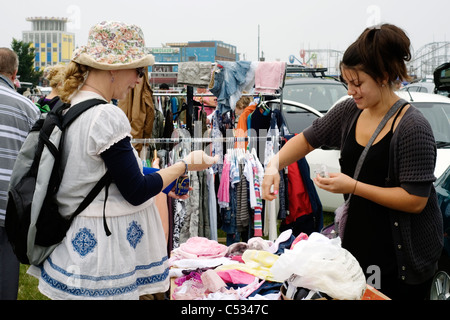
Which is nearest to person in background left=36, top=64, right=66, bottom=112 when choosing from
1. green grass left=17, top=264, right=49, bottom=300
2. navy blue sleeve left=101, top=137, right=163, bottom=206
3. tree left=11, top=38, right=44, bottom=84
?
green grass left=17, top=264, right=49, bottom=300

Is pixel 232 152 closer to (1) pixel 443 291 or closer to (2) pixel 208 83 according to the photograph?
(2) pixel 208 83

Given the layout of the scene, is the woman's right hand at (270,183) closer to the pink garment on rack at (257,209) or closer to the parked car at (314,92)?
the pink garment on rack at (257,209)

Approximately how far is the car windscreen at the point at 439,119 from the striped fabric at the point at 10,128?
15.5ft

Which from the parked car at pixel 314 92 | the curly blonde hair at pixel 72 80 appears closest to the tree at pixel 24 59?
the parked car at pixel 314 92

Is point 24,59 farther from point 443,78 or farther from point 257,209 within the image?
point 257,209

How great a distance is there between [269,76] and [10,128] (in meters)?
3.04

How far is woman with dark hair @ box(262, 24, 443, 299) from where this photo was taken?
1.88 meters

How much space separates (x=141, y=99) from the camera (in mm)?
5352

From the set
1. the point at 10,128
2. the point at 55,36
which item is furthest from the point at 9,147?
the point at 55,36

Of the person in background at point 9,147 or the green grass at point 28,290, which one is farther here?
the green grass at point 28,290

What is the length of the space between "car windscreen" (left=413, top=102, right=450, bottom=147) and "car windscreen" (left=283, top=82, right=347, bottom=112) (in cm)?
264

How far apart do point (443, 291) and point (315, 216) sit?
199 centimetres

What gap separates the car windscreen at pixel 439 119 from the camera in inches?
228

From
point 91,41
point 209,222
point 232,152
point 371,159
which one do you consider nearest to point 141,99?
point 232,152
